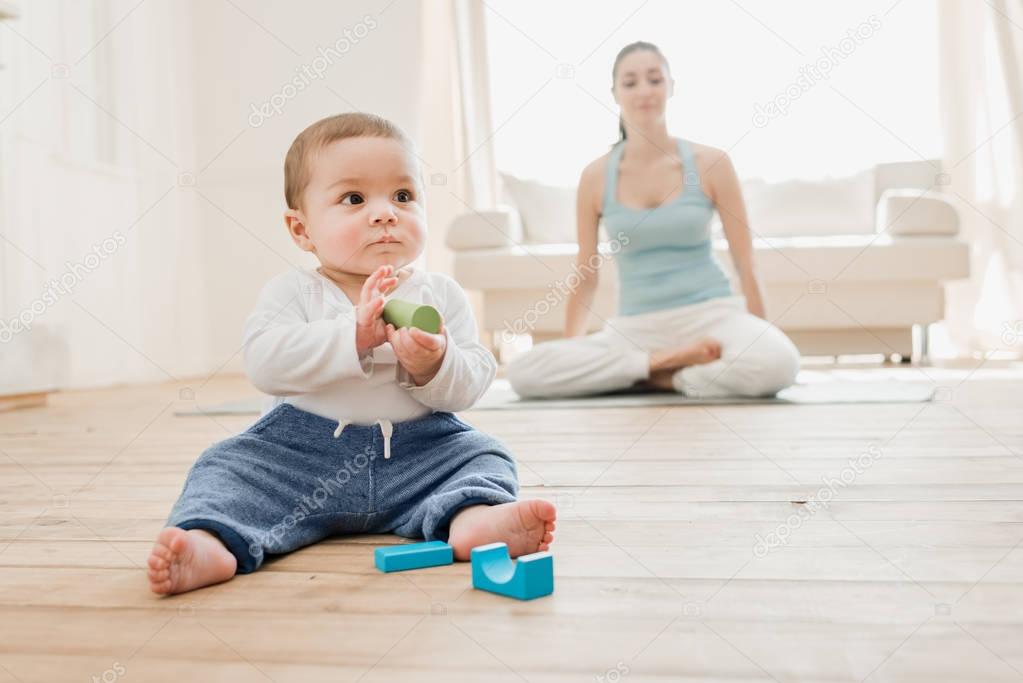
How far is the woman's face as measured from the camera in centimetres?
214

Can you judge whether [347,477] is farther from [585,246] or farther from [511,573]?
[585,246]

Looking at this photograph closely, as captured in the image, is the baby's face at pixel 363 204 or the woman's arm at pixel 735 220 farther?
the woman's arm at pixel 735 220

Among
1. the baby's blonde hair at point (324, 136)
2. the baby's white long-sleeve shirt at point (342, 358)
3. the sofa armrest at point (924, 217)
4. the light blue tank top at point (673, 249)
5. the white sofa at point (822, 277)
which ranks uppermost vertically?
the baby's blonde hair at point (324, 136)

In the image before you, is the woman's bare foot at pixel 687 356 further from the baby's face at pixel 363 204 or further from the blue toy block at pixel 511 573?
the blue toy block at pixel 511 573

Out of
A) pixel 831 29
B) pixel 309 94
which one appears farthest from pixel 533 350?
pixel 831 29

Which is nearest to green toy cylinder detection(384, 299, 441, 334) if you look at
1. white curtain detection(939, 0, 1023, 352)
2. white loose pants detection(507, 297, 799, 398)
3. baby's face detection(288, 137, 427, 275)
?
baby's face detection(288, 137, 427, 275)

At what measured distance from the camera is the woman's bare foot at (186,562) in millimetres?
696

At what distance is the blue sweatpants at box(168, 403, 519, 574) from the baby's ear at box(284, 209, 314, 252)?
16 cm

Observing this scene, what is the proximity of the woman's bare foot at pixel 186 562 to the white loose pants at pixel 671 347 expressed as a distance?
1498 millimetres

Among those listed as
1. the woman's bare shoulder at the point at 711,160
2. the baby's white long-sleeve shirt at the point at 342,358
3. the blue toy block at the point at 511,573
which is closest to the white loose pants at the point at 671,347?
the woman's bare shoulder at the point at 711,160

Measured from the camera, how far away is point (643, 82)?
215 cm

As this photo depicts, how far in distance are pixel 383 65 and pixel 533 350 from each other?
2157 millimetres

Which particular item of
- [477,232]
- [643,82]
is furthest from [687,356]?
[477,232]

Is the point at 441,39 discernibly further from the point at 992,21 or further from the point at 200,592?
the point at 200,592
